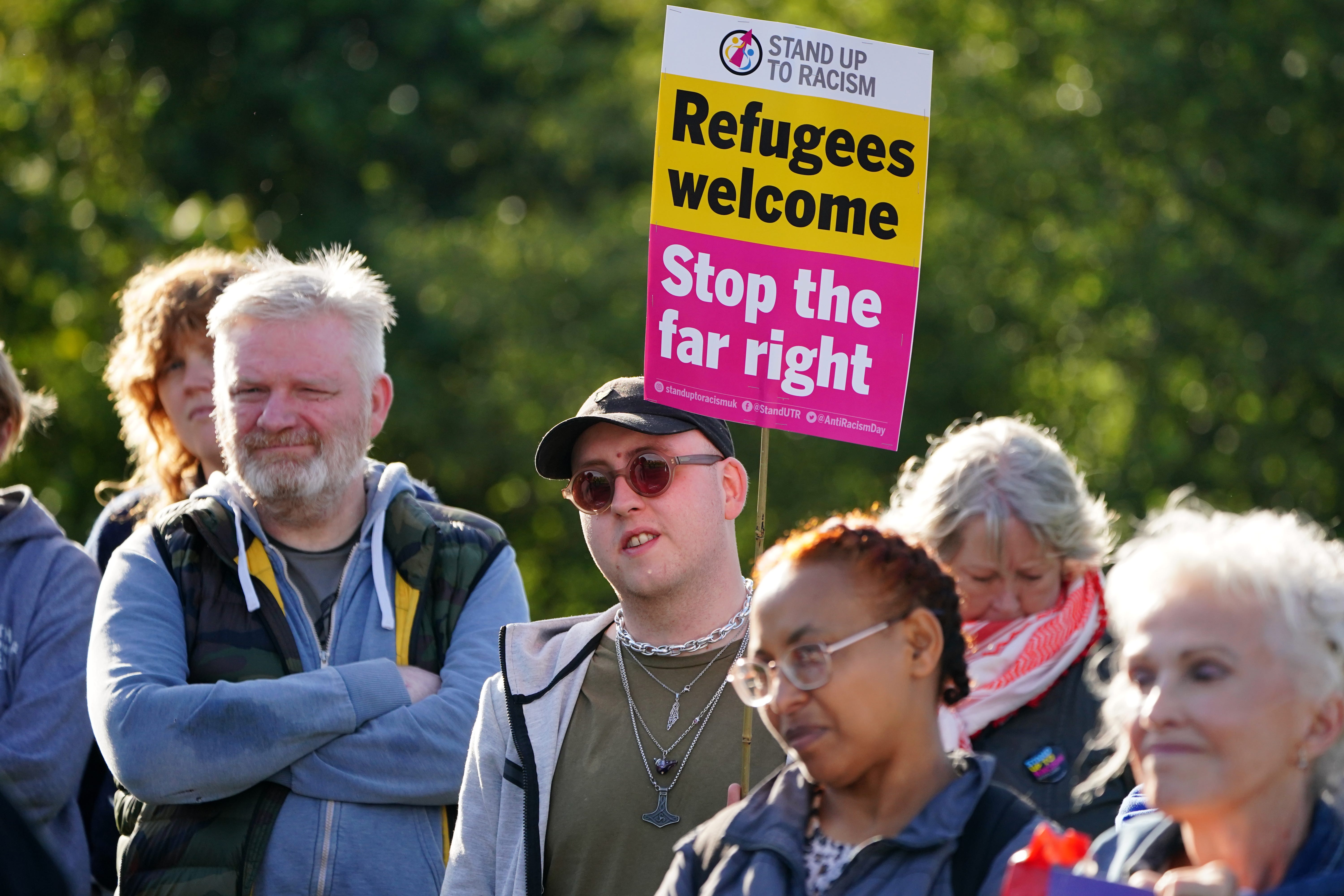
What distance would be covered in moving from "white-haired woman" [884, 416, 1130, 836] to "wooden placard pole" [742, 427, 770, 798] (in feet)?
1.91

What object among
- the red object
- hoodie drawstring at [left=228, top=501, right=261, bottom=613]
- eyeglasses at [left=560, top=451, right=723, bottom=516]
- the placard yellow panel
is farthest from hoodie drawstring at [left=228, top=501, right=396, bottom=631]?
the red object

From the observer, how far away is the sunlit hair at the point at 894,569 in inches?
105

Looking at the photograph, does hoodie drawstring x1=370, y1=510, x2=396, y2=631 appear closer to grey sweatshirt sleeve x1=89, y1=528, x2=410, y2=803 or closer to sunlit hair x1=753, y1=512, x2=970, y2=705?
grey sweatshirt sleeve x1=89, y1=528, x2=410, y2=803

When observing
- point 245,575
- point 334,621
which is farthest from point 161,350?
point 334,621

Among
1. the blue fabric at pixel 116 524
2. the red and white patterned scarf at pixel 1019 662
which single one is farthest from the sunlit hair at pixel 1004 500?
the blue fabric at pixel 116 524

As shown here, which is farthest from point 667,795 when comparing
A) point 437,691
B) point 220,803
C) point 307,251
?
point 307,251

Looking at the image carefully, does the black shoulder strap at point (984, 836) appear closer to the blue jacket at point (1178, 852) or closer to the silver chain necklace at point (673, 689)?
the blue jacket at point (1178, 852)

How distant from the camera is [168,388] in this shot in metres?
5.07

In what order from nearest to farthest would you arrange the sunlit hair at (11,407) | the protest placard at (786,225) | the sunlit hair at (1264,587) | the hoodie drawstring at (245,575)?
the sunlit hair at (1264,587) < the protest placard at (786,225) < the hoodie drawstring at (245,575) < the sunlit hair at (11,407)

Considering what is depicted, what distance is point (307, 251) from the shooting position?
55.6ft

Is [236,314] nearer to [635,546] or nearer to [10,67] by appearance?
[635,546]

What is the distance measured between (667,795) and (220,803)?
1.12 metres

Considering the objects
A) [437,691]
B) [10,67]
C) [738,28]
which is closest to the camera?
[738,28]

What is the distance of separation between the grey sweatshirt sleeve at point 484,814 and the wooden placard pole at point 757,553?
498 mm
